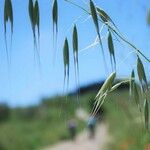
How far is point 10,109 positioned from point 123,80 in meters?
34.5

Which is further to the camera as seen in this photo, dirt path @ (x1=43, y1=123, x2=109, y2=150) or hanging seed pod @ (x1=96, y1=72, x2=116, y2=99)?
dirt path @ (x1=43, y1=123, x2=109, y2=150)

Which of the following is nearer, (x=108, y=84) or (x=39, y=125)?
(x=108, y=84)

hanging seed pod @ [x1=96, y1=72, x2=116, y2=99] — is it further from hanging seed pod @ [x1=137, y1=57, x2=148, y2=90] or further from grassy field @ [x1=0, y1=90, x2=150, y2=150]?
grassy field @ [x1=0, y1=90, x2=150, y2=150]

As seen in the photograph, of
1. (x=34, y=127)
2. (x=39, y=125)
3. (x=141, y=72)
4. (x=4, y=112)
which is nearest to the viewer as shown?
(x=141, y=72)

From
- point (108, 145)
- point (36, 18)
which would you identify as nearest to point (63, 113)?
point (36, 18)

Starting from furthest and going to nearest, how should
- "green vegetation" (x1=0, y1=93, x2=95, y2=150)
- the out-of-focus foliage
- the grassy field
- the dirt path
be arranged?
the out-of-focus foliage → the dirt path → "green vegetation" (x1=0, y1=93, x2=95, y2=150) → the grassy field

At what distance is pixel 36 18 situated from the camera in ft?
6.70

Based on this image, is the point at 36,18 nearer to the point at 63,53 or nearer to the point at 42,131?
the point at 63,53

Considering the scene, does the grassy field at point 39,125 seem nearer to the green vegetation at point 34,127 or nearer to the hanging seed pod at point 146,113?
the green vegetation at point 34,127

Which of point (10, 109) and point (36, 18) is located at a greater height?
point (10, 109)

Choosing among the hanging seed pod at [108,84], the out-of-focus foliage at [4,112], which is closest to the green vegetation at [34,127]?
the out-of-focus foliage at [4,112]

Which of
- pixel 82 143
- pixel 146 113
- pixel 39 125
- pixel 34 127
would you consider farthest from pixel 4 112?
pixel 146 113

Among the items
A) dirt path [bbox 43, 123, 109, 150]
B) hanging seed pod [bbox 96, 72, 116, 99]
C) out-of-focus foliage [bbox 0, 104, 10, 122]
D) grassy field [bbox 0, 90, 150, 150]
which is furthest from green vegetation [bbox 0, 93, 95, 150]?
hanging seed pod [bbox 96, 72, 116, 99]

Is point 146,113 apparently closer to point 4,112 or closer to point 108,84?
point 108,84
